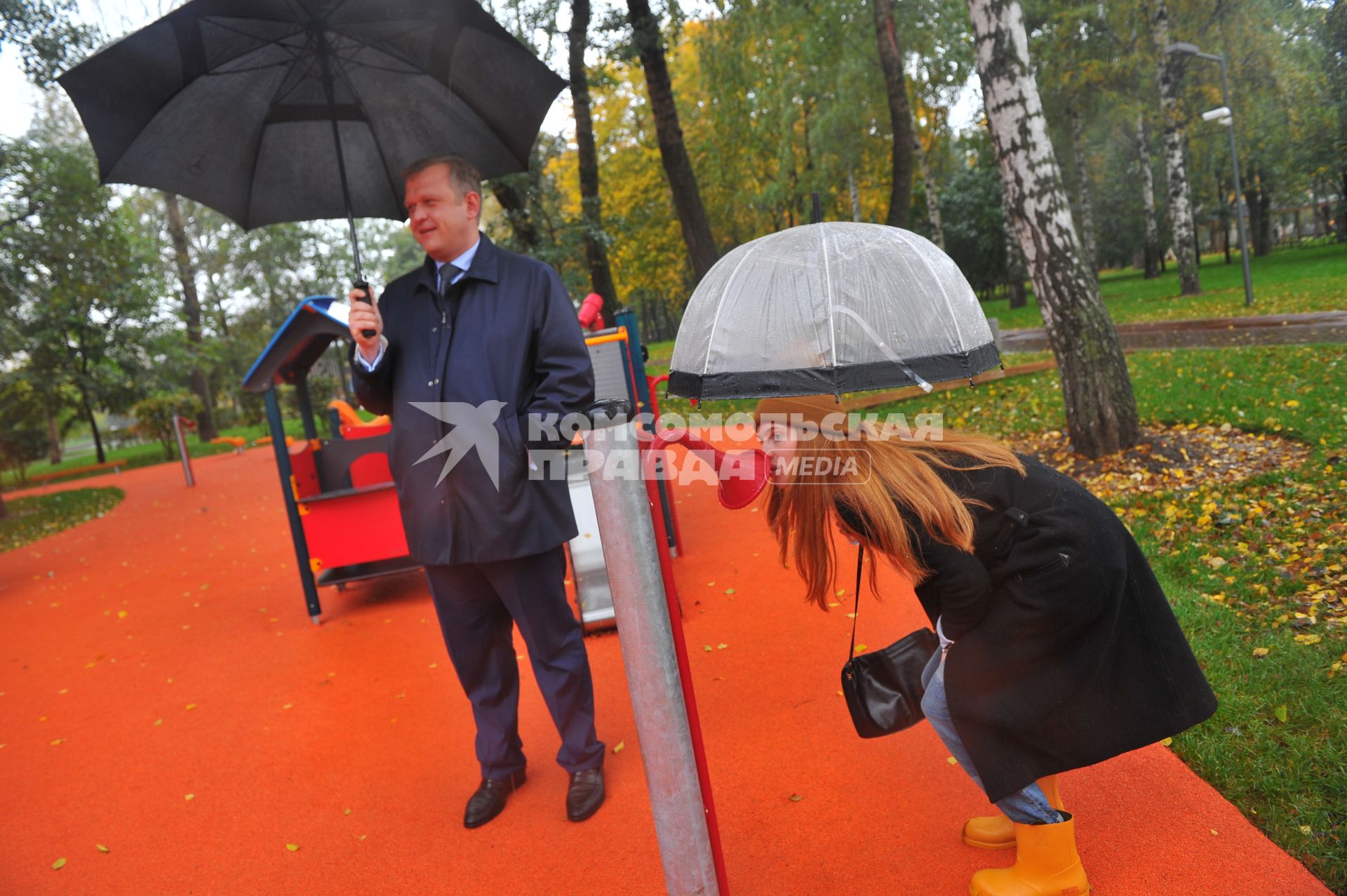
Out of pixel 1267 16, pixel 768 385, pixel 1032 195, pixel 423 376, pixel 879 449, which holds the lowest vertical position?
pixel 879 449

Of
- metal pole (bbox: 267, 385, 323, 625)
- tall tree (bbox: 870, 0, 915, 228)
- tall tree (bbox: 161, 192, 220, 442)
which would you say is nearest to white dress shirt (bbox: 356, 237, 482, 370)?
metal pole (bbox: 267, 385, 323, 625)

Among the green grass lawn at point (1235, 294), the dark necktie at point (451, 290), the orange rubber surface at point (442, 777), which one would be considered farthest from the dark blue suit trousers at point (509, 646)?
the green grass lawn at point (1235, 294)

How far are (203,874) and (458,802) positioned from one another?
38.0 inches

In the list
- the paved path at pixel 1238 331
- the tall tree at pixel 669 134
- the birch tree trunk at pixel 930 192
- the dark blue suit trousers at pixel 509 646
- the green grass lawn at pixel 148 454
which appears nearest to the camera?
the dark blue suit trousers at pixel 509 646

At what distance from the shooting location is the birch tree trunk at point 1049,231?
20.5 feet

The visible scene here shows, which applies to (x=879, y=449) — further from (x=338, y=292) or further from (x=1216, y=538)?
(x=338, y=292)

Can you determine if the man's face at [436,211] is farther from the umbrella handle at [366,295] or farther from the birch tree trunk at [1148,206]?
the birch tree trunk at [1148,206]

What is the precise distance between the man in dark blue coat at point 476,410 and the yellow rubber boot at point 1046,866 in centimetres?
151

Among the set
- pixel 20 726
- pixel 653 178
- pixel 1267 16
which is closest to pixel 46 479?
pixel 653 178

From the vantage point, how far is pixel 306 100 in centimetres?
318

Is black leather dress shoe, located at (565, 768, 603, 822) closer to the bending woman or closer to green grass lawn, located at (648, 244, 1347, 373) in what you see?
the bending woman

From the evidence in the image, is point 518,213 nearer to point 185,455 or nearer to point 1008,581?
point 185,455

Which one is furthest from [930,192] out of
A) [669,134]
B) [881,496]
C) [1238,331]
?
[881,496]

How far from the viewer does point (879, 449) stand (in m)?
2.05
